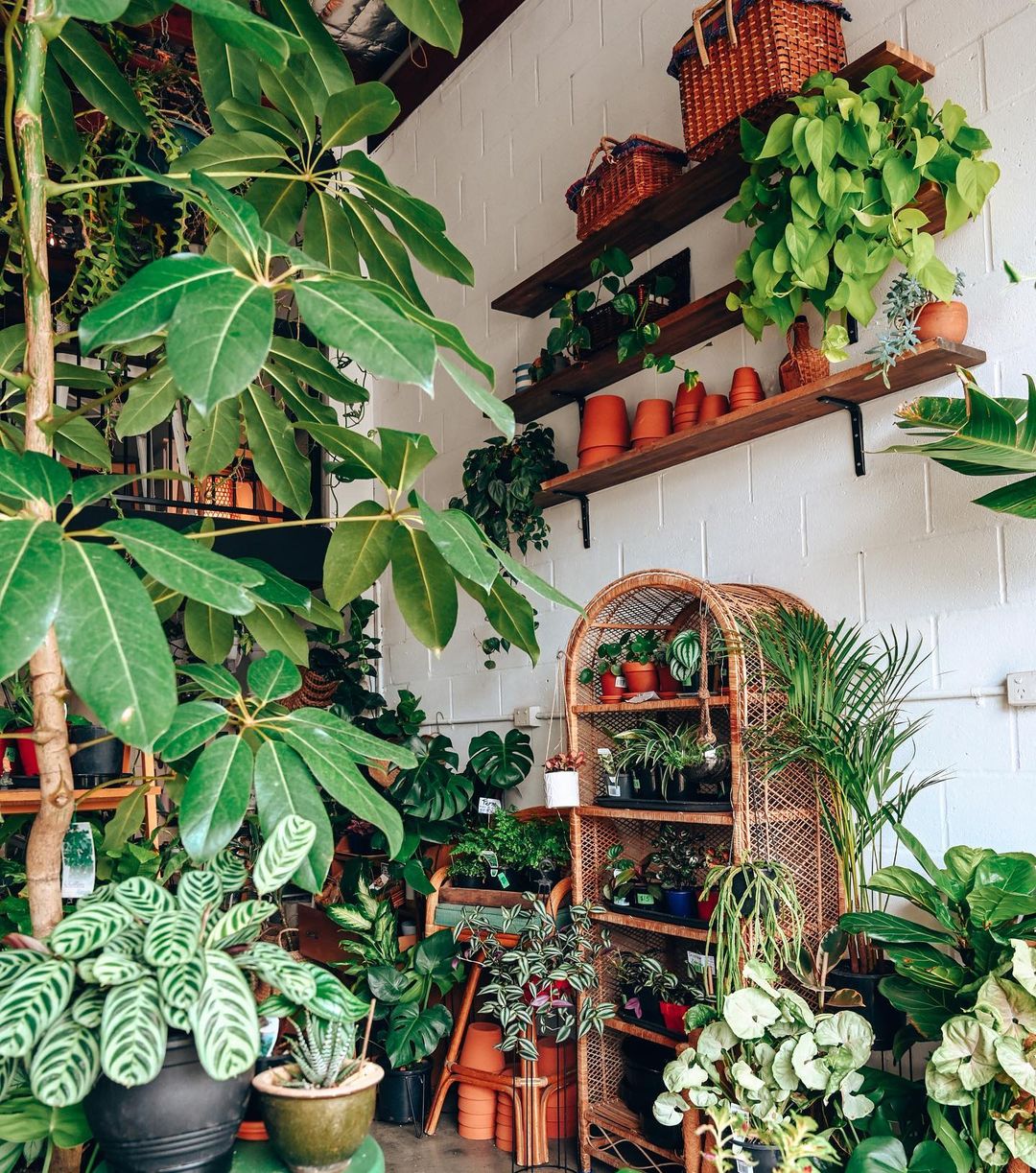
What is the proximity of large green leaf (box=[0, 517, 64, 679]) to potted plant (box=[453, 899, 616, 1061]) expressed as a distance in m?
2.30

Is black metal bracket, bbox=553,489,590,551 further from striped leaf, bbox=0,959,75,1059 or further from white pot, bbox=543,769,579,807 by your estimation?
striped leaf, bbox=0,959,75,1059

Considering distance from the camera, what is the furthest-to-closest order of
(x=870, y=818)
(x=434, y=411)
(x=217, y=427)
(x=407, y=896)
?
1. (x=434, y=411)
2. (x=407, y=896)
3. (x=870, y=818)
4. (x=217, y=427)

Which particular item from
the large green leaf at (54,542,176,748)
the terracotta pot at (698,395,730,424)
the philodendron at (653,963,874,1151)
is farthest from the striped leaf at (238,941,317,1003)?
the terracotta pot at (698,395,730,424)

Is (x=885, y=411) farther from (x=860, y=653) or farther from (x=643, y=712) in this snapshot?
(x=643, y=712)

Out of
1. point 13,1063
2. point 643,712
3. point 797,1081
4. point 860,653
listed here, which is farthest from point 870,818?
point 13,1063

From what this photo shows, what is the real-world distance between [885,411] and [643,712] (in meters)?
1.21

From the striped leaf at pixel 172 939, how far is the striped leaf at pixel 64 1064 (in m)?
0.09

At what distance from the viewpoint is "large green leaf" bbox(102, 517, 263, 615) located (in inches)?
40.8

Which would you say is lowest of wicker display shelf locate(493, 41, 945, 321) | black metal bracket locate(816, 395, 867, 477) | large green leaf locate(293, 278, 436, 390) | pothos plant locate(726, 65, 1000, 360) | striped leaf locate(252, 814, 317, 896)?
striped leaf locate(252, 814, 317, 896)

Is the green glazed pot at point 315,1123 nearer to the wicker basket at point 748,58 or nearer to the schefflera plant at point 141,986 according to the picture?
the schefflera plant at point 141,986

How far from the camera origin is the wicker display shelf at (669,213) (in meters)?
2.62

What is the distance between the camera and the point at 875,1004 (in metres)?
2.47

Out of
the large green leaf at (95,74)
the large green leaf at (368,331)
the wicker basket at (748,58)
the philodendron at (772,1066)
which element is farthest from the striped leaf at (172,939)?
the wicker basket at (748,58)

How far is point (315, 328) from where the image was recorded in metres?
1.03
